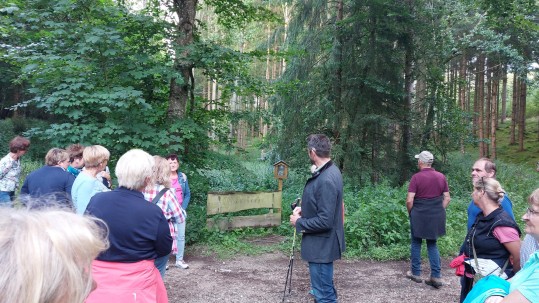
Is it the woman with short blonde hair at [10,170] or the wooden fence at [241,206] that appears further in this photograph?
the wooden fence at [241,206]

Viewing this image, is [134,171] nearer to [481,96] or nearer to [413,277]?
[413,277]

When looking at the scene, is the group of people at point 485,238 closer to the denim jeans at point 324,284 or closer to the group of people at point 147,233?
the group of people at point 147,233

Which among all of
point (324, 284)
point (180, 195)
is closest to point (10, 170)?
point (180, 195)

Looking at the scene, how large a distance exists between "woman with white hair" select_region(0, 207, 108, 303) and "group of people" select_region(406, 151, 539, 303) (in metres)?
1.99

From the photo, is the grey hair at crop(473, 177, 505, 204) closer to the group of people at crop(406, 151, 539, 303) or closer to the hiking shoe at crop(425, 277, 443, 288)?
the group of people at crop(406, 151, 539, 303)

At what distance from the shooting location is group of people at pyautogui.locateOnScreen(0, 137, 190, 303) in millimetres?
958

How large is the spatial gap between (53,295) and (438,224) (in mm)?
5402

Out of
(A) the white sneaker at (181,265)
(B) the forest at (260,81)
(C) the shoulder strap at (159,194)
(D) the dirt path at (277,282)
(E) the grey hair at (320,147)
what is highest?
(B) the forest at (260,81)

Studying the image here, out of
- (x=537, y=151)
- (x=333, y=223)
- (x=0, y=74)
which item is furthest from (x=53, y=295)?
(x=537, y=151)

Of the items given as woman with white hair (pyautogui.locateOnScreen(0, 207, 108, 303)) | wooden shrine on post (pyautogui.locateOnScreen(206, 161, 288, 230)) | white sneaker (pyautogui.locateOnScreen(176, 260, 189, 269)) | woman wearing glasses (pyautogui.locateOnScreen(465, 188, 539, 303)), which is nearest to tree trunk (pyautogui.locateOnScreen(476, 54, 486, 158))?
wooden shrine on post (pyautogui.locateOnScreen(206, 161, 288, 230))

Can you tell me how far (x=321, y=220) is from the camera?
3.62 m

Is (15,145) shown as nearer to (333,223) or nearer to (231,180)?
(333,223)

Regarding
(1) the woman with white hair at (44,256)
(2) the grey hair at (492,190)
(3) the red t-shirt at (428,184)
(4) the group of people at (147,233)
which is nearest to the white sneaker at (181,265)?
(4) the group of people at (147,233)

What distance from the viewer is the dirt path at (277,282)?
5242 mm
